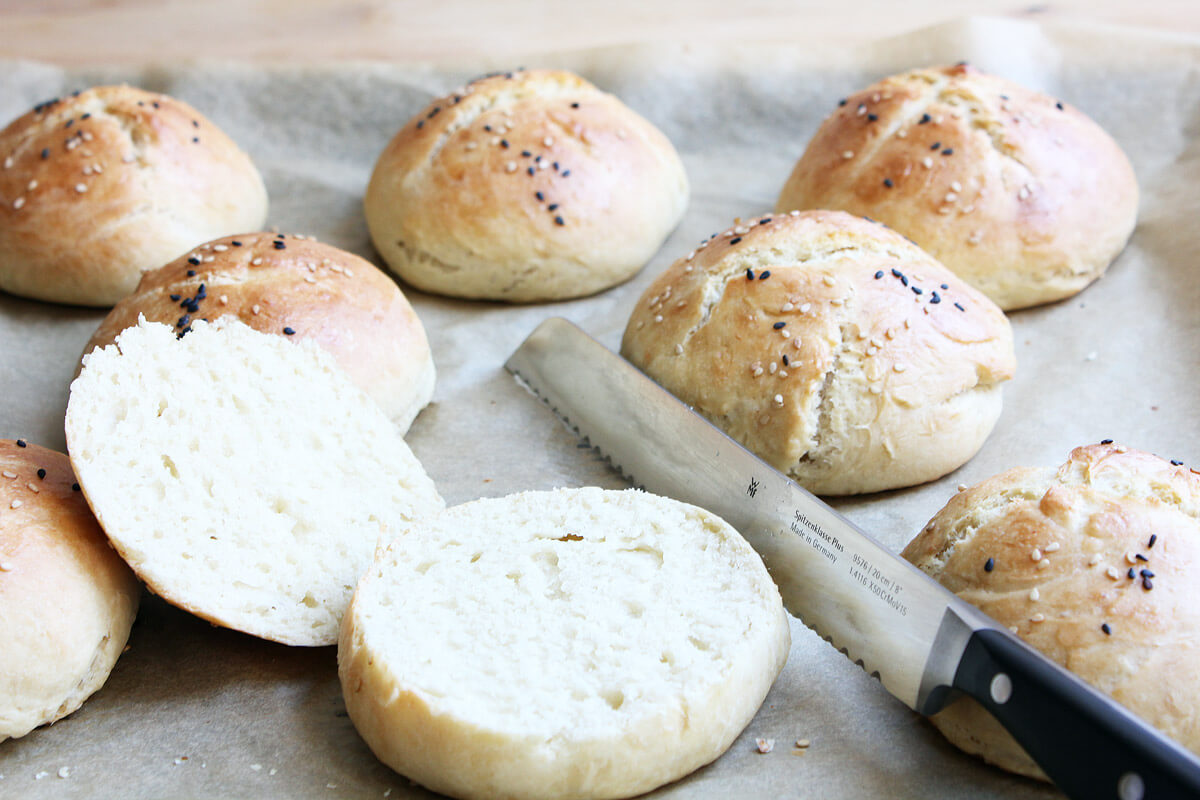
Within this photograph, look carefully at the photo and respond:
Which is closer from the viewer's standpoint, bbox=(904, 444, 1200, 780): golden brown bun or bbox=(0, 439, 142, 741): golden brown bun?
bbox=(904, 444, 1200, 780): golden brown bun

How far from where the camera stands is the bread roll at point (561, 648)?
6.24ft

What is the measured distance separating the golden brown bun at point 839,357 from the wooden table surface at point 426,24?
286 cm

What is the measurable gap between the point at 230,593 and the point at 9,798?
552mm

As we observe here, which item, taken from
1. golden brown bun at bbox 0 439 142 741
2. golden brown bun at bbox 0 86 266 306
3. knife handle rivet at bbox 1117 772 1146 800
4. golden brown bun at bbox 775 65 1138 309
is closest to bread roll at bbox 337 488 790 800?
golden brown bun at bbox 0 439 142 741

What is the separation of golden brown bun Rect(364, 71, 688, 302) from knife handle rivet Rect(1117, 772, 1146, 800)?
2.73 metres

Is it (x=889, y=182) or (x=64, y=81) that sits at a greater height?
(x=889, y=182)

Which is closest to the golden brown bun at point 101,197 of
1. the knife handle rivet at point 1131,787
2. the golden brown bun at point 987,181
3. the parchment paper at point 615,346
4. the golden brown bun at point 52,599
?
the parchment paper at point 615,346

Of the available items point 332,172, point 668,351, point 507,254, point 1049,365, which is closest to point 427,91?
point 332,172

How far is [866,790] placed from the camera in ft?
6.61

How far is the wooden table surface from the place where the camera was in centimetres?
563

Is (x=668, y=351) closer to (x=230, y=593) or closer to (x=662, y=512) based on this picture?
(x=662, y=512)

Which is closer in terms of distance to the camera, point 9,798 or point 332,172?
A: point 9,798

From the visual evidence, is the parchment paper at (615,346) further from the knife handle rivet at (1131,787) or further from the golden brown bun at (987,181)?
the knife handle rivet at (1131,787)

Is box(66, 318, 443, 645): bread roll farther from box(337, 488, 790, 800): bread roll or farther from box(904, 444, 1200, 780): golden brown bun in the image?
box(904, 444, 1200, 780): golden brown bun
